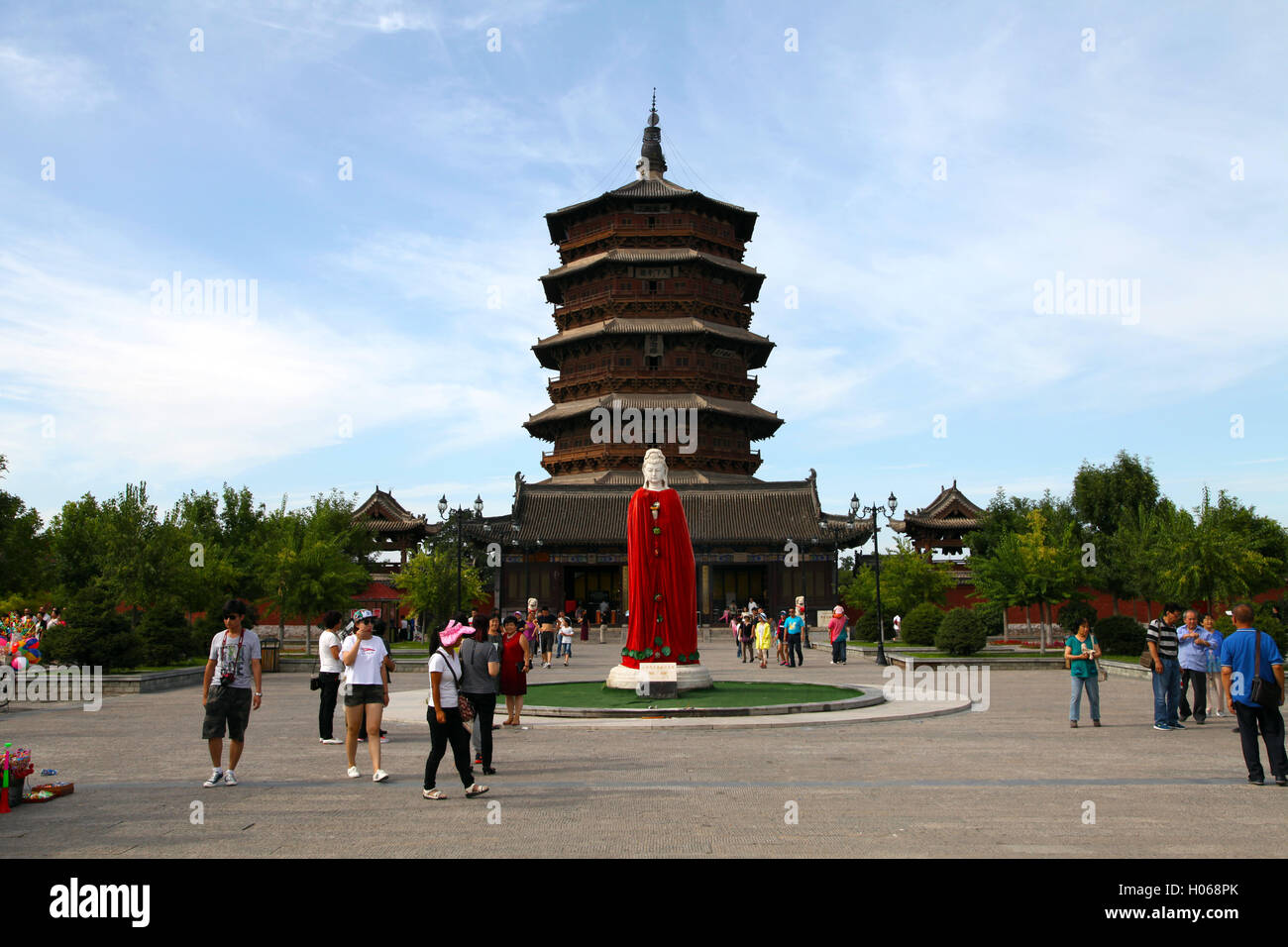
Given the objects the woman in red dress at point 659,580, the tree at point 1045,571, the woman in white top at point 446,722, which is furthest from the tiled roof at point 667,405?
the woman in white top at point 446,722

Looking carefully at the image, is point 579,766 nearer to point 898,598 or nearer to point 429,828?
point 429,828

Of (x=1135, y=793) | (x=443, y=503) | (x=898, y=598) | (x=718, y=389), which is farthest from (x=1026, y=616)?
(x=1135, y=793)

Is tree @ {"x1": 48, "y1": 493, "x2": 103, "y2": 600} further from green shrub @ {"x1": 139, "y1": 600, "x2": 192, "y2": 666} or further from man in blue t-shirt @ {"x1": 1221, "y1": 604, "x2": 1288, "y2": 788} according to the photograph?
man in blue t-shirt @ {"x1": 1221, "y1": 604, "x2": 1288, "y2": 788}

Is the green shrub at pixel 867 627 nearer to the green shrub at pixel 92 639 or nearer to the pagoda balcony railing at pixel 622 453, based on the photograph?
the pagoda balcony railing at pixel 622 453

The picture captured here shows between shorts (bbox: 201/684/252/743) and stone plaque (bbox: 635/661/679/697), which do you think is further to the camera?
stone plaque (bbox: 635/661/679/697)

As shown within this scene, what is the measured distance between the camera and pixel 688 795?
8656mm

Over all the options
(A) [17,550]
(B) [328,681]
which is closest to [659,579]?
(B) [328,681]

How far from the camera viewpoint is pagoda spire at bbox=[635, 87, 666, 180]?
5666cm

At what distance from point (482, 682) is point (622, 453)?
38992 mm

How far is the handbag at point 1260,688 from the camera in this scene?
8.86 m
